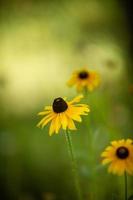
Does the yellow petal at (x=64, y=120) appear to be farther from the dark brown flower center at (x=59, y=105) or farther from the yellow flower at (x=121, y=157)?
the yellow flower at (x=121, y=157)

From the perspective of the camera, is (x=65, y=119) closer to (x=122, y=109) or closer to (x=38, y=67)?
(x=122, y=109)

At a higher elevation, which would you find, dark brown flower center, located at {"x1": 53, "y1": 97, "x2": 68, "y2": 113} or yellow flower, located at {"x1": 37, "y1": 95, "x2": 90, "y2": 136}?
dark brown flower center, located at {"x1": 53, "y1": 97, "x2": 68, "y2": 113}

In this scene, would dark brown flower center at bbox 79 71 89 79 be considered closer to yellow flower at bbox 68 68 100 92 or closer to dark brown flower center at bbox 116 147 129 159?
yellow flower at bbox 68 68 100 92

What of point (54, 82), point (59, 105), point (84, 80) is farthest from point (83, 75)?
point (54, 82)

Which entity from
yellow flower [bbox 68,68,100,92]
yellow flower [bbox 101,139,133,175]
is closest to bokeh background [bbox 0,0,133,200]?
yellow flower [bbox 68,68,100,92]

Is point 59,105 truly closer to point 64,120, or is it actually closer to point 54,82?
point 64,120

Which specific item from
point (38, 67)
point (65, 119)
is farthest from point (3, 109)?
point (65, 119)
